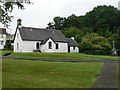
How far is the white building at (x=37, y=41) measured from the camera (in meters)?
47.9

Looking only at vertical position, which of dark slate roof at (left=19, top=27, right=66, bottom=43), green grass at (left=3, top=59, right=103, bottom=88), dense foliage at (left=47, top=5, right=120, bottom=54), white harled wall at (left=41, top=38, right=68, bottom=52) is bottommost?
green grass at (left=3, top=59, right=103, bottom=88)

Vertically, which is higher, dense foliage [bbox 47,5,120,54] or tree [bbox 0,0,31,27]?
dense foliage [bbox 47,5,120,54]

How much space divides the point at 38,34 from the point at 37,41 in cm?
220

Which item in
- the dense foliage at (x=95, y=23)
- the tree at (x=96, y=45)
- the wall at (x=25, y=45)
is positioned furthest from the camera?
the dense foliage at (x=95, y=23)

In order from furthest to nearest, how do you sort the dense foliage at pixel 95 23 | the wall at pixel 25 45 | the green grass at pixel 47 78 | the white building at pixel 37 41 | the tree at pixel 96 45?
the dense foliage at pixel 95 23 → the tree at pixel 96 45 → the white building at pixel 37 41 → the wall at pixel 25 45 → the green grass at pixel 47 78

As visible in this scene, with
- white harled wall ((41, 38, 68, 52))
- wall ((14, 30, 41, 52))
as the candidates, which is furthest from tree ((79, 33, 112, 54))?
wall ((14, 30, 41, 52))

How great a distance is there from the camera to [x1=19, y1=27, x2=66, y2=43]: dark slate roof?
47969 millimetres

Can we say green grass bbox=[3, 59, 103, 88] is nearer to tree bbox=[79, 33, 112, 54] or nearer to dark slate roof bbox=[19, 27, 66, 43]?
dark slate roof bbox=[19, 27, 66, 43]

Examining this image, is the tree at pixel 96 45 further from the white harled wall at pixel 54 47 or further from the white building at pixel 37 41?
the white building at pixel 37 41

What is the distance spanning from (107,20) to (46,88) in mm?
77764

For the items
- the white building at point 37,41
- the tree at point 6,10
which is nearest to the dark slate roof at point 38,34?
the white building at point 37,41

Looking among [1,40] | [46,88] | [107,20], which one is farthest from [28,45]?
[107,20]

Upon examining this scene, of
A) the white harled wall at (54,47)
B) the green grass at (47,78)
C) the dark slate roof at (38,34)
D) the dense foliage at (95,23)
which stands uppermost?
the dense foliage at (95,23)

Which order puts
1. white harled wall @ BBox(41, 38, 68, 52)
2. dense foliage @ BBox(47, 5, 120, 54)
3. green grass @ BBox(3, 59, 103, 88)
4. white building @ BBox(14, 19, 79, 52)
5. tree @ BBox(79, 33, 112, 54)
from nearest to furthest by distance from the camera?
green grass @ BBox(3, 59, 103, 88), white building @ BBox(14, 19, 79, 52), tree @ BBox(79, 33, 112, 54), white harled wall @ BBox(41, 38, 68, 52), dense foliage @ BBox(47, 5, 120, 54)
